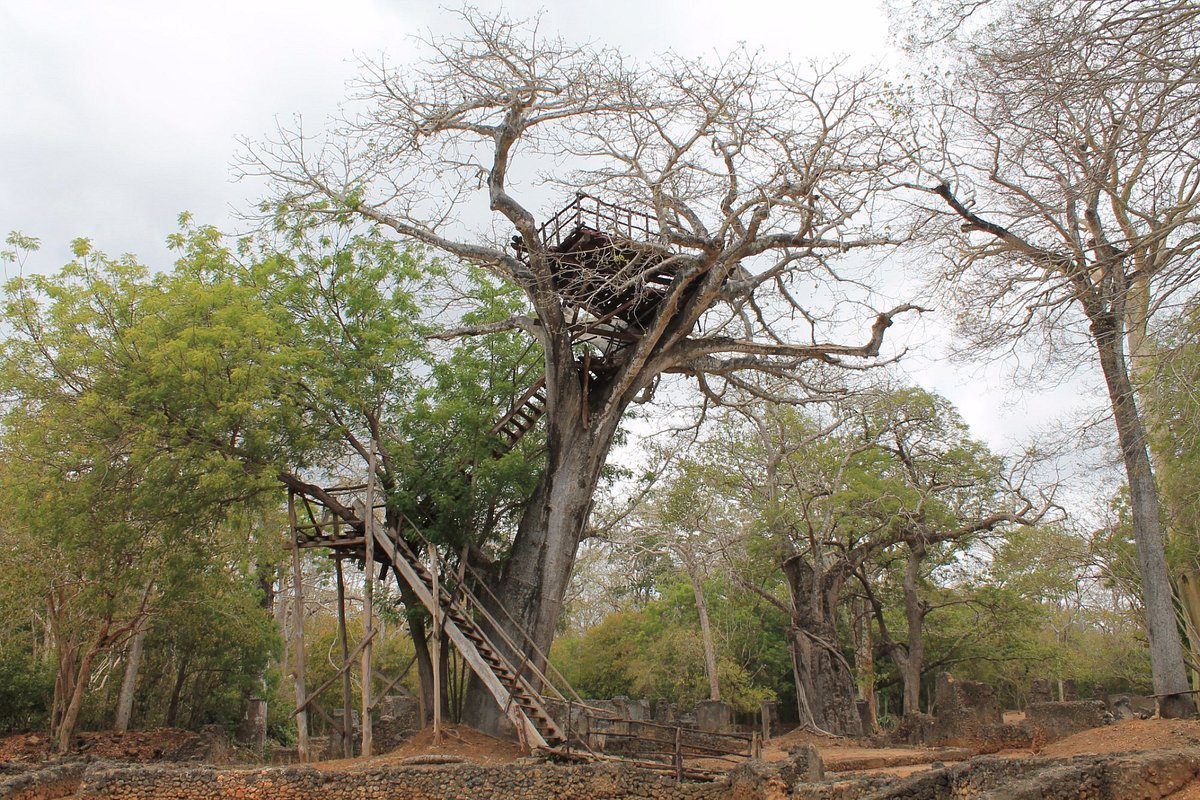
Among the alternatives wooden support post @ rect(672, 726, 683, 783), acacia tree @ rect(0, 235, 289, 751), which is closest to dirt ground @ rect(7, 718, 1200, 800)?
wooden support post @ rect(672, 726, 683, 783)

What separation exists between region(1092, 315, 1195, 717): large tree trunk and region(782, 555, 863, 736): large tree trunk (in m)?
8.95

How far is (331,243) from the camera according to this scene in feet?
52.3

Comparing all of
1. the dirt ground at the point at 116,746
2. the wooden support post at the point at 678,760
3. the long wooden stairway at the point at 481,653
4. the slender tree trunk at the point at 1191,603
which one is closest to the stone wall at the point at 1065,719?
the slender tree trunk at the point at 1191,603

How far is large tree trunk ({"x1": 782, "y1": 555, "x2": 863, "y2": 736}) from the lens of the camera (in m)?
21.6

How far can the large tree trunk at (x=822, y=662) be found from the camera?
70.9 ft

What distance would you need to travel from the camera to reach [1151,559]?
13.7 meters

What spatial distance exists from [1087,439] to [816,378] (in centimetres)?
743

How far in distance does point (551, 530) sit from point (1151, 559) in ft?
32.8

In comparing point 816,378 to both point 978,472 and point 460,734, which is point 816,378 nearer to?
point 978,472

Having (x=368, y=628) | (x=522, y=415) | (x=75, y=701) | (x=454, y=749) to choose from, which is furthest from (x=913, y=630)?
(x=75, y=701)

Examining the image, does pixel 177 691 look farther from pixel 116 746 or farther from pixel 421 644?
pixel 421 644

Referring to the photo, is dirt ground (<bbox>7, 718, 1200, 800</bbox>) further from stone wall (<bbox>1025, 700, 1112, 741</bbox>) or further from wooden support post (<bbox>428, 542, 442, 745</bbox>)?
stone wall (<bbox>1025, 700, 1112, 741</bbox>)

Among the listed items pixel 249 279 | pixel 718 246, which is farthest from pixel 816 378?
pixel 249 279

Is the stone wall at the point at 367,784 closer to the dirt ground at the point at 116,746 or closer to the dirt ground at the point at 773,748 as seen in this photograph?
the dirt ground at the point at 773,748
